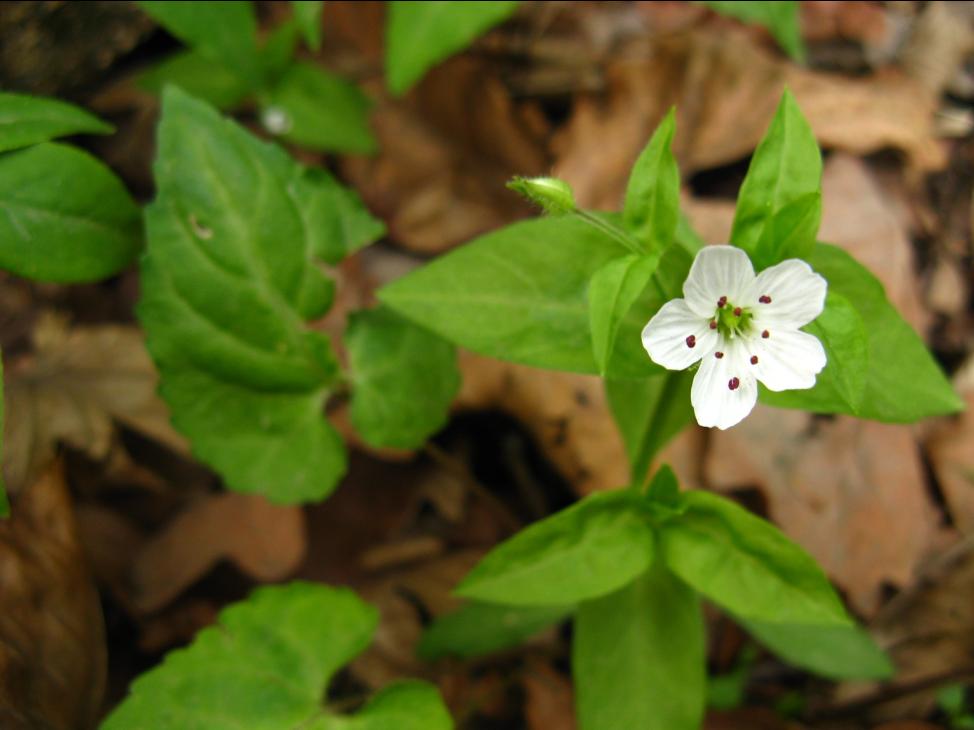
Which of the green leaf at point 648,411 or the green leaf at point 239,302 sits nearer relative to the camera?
the green leaf at point 648,411

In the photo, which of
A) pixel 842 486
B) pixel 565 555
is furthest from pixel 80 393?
pixel 842 486

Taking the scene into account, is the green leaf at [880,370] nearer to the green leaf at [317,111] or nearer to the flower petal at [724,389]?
the flower petal at [724,389]

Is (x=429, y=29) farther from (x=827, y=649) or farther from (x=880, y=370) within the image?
(x=827, y=649)

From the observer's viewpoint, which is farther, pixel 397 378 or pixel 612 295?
pixel 397 378

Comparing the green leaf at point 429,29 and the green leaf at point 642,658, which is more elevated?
the green leaf at point 429,29

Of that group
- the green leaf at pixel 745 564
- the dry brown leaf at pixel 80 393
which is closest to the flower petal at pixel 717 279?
the green leaf at pixel 745 564

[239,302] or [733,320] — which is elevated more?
[733,320]

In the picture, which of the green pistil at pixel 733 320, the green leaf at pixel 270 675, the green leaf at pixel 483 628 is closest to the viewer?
the green pistil at pixel 733 320
